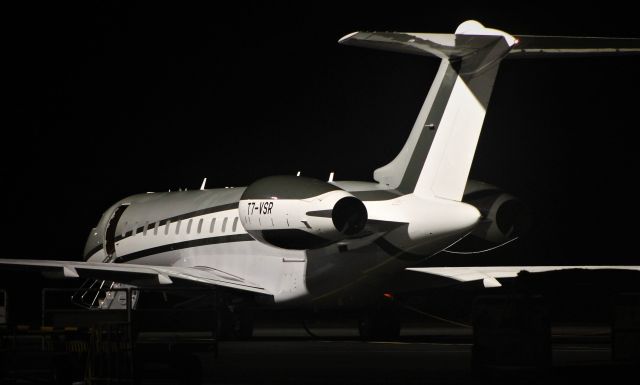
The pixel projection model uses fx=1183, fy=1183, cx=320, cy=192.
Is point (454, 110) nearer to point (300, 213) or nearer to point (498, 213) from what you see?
point (498, 213)

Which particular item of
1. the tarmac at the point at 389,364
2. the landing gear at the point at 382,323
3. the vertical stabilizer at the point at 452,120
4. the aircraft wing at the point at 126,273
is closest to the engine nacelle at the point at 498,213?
the vertical stabilizer at the point at 452,120

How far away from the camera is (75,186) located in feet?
136

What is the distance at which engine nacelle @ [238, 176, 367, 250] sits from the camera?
792 inches

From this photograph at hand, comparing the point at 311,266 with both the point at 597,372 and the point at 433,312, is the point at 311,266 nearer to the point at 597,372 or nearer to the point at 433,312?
the point at 597,372

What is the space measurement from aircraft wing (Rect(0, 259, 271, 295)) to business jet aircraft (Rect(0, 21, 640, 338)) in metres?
0.03

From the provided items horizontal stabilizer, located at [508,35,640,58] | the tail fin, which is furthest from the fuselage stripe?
horizontal stabilizer, located at [508,35,640,58]

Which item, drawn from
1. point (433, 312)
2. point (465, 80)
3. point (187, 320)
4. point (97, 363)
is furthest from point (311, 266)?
point (433, 312)

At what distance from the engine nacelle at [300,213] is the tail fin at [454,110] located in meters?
1.77

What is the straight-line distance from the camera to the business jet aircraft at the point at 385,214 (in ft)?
65.9

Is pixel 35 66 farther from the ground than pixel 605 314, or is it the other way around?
pixel 35 66

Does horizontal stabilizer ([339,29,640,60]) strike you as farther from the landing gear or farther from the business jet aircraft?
the landing gear

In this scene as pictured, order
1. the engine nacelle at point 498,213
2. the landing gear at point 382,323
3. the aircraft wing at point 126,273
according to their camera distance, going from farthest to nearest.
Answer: the landing gear at point 382,323 → the aircraft wing at point 126,273 → the engine nacelle at point 498,213

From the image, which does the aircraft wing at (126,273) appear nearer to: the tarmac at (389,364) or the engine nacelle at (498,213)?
the tarmac at (389,364)

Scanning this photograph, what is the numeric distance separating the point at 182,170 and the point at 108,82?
168 inches
